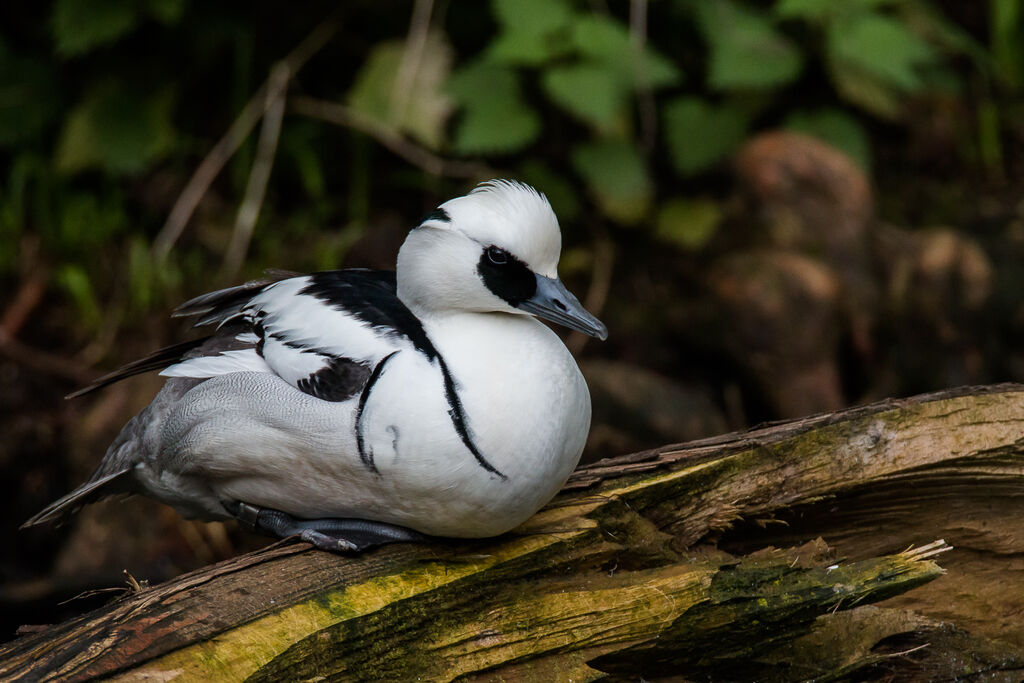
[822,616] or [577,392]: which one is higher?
[577,392]

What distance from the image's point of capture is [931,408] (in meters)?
2.83

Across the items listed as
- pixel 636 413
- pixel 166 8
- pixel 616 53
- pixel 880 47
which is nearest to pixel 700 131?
pixel 616 53

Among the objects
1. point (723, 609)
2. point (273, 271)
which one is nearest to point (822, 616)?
point (723, 609)

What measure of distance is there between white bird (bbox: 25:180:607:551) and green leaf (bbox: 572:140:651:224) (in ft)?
9.92

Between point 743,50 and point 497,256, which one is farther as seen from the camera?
point 743,50

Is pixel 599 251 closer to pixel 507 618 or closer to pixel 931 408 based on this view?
pixel 931 408

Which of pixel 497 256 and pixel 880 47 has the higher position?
pixel 880 47

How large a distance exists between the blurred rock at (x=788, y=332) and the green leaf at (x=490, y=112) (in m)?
1.36

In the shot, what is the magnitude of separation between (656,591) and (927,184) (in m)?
4.86

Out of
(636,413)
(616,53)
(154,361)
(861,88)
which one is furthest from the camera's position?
(861,88)

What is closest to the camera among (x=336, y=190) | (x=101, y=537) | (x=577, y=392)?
(x=577, y=392)

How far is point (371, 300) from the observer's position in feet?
8.66

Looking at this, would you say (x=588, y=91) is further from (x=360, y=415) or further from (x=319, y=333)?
(x=360, y=415)

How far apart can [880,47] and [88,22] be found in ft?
13.6
